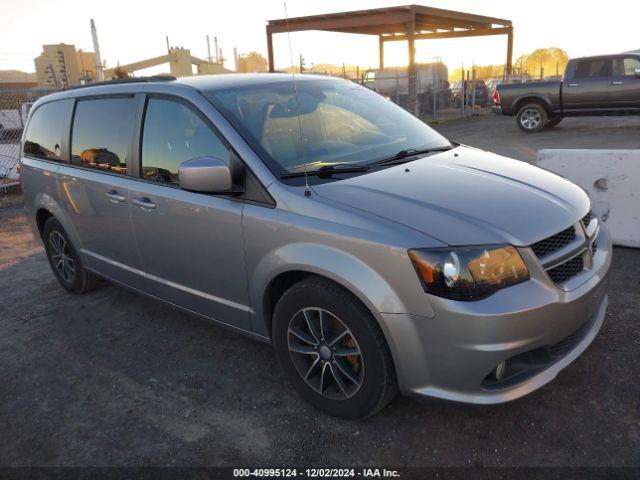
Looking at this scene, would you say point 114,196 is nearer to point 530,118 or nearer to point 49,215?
point 49,215

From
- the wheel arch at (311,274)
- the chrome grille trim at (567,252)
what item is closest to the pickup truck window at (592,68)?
Result: the chrome grille trim at (567,252)

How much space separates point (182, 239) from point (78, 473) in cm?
142

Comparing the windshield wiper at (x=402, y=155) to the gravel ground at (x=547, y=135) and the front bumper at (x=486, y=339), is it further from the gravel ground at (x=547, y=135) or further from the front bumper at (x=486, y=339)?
the gravel ground at (x=547, y=135)

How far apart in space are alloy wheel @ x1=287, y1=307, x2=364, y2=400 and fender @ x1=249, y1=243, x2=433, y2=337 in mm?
233

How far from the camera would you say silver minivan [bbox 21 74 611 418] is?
235cm

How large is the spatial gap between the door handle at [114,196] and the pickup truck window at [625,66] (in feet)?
44.8

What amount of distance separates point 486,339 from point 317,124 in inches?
70.8

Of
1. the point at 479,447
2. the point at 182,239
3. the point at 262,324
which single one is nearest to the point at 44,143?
the point at 182,239

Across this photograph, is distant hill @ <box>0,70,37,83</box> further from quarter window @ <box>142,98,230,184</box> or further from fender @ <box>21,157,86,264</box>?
quarter window @ <box>142,98,230,184</box>

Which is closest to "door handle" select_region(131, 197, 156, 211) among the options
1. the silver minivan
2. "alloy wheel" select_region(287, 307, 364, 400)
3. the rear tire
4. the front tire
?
the silver minivan

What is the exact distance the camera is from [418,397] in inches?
98.4

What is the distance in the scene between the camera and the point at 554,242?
2.55 meters

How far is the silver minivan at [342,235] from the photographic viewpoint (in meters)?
2.35

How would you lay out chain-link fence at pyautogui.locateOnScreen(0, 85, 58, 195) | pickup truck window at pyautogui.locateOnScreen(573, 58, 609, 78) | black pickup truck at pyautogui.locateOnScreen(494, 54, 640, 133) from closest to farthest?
chain-link fence at pyautogui.locateOnScreen(0, 85, 58, 195)
black pickup truck at pyautogui.locateOnScreen(494, 54, 640, 133)
pickup truck window at pyautogui.locateOnScreen(573, 58, 609, 78)
